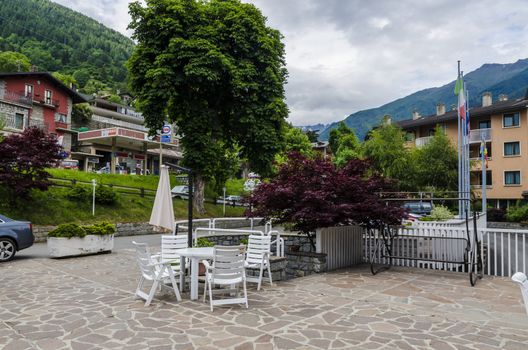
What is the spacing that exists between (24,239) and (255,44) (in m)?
16.9

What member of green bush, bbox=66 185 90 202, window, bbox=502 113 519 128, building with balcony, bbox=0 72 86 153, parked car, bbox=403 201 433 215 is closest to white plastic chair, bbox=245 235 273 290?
green bush, bbox=66 185 90 202

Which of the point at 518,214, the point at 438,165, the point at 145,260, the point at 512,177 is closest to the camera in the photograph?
the point at 145,260

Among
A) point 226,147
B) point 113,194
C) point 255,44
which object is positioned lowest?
point 113,194

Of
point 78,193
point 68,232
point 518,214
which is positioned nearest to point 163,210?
point 68,232

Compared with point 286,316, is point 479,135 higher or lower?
higher

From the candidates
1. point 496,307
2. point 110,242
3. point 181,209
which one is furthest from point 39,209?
point 496,307

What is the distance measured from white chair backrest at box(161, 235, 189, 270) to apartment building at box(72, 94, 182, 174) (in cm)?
2132

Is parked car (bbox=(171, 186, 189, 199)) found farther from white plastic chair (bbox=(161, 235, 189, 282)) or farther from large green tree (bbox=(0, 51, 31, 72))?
large green tree (bbox=(0, 51, 31, 72))

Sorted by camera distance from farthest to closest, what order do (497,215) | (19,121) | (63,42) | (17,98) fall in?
1. (63,42)
2. (17,98)
3. (19,121)
4. (497,215)

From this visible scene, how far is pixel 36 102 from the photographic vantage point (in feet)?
127

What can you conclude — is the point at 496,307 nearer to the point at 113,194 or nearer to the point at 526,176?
the point at 113,194

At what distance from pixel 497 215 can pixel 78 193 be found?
32091 mm

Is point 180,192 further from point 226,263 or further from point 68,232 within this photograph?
point 226,263

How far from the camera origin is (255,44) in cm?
2377
